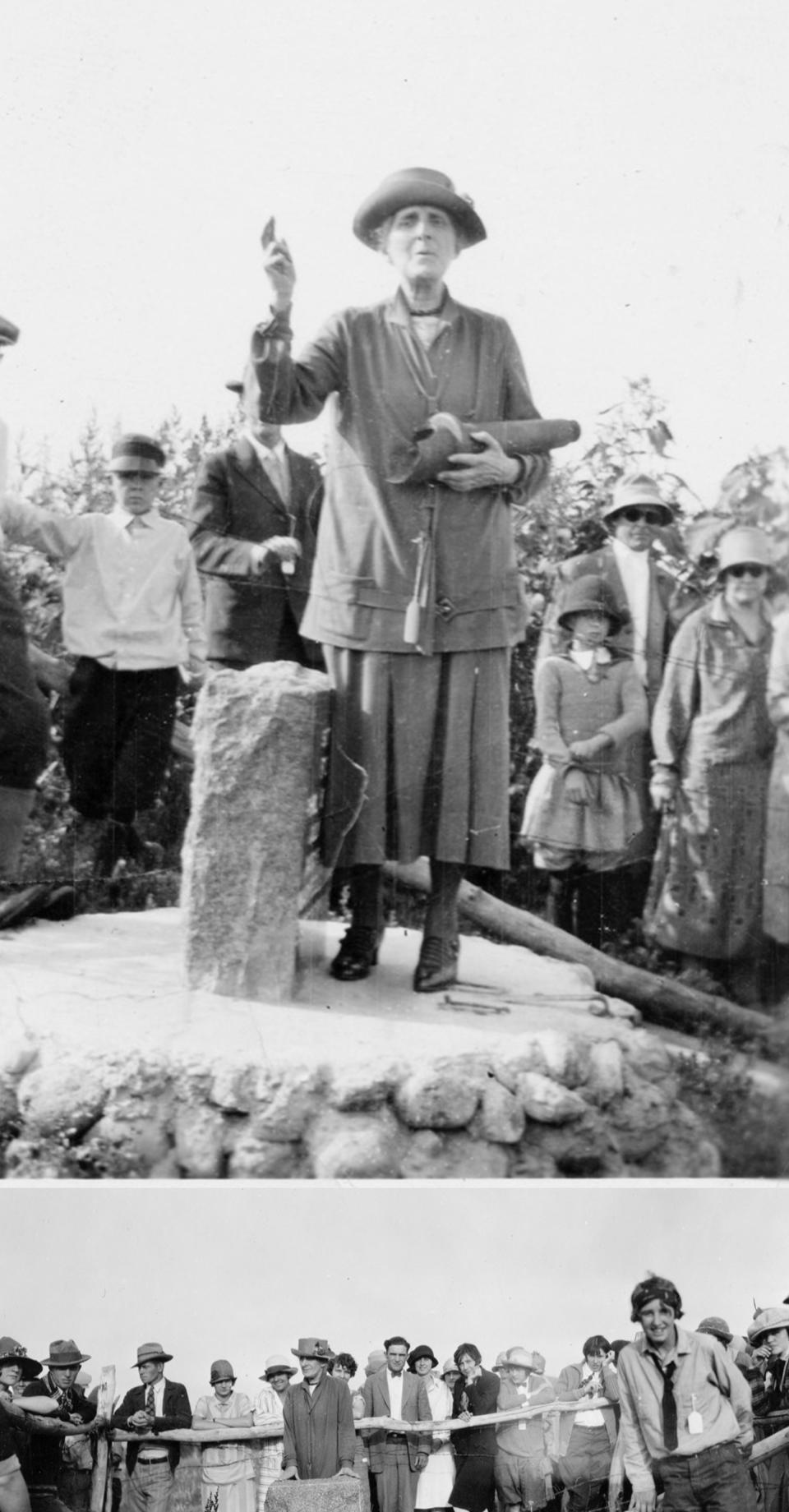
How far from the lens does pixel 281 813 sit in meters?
6.41

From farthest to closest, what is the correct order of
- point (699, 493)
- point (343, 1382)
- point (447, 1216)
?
point (699, 493) < point (447, 1216) < point (343, 1382)

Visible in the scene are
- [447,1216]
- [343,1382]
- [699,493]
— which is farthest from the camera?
[699,493]

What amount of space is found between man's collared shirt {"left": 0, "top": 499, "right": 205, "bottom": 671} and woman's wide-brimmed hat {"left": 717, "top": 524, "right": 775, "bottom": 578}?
75.2 inches

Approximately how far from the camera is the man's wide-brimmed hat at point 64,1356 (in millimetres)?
6191

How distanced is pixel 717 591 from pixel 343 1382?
3.03 metres

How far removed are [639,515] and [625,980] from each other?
65.3 inches

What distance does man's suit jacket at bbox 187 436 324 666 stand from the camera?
21.6 feet

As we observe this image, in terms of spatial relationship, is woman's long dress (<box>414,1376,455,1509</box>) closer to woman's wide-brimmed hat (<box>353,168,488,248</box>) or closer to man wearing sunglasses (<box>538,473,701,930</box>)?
man wearing sunglasses (<box>538,473,701,930</box>)

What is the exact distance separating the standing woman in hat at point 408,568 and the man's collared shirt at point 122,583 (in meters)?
0.43

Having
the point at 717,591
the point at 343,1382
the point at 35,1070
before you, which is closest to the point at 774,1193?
the point at 343,1382

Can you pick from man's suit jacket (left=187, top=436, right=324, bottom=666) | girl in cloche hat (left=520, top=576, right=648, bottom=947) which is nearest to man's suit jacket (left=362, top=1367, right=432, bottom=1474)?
girl in cloche hat (left=520, top=576, right=648, bottom=947)

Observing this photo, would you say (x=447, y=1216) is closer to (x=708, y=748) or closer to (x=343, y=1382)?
(x=343, y=1382)

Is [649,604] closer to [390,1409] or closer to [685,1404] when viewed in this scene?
[685,1404]

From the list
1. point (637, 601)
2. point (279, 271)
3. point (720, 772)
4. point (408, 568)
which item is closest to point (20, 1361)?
point (408, 568)
